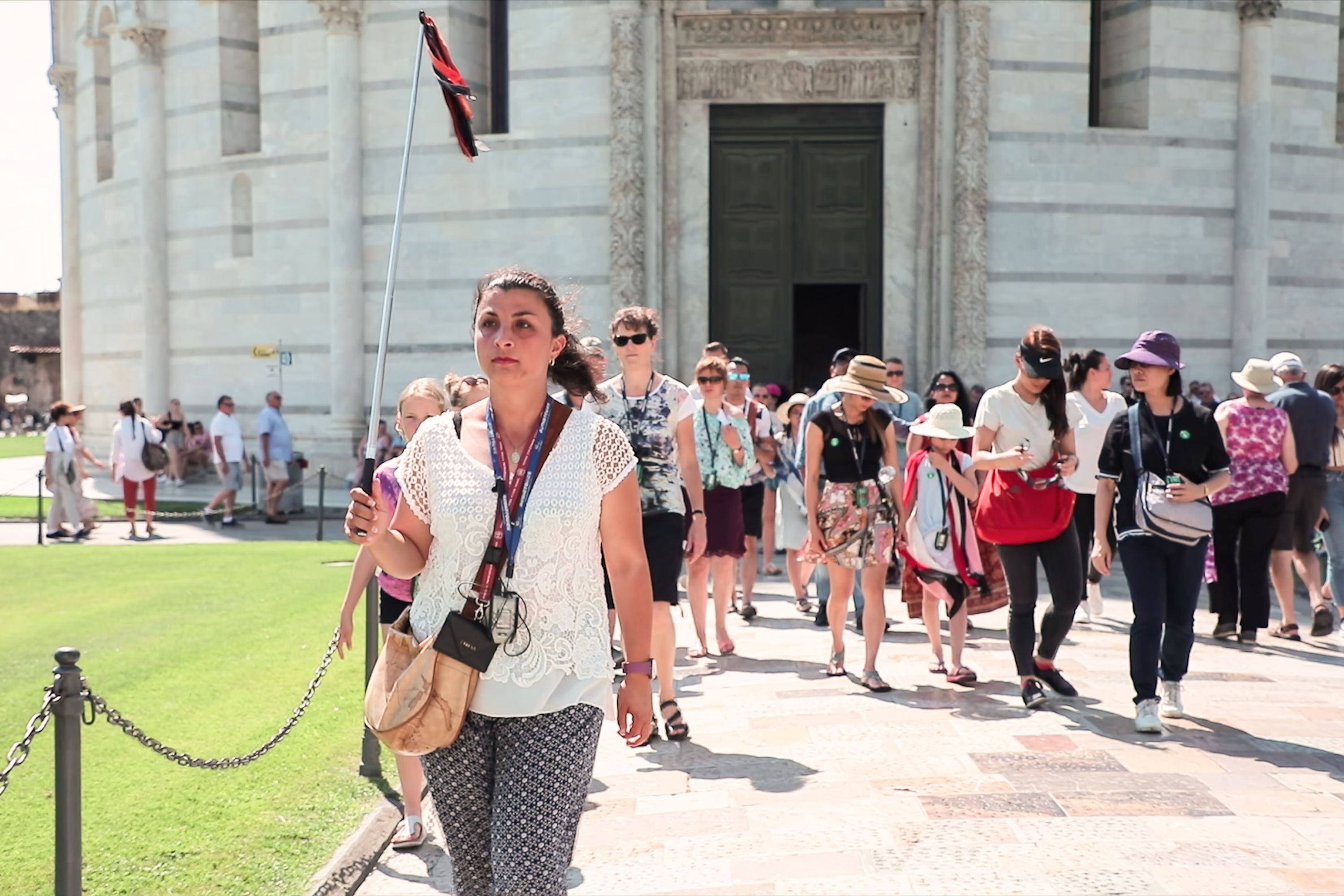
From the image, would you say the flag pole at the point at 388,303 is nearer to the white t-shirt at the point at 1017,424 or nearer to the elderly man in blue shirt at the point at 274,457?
the white t-shirt at the point at 1017,424

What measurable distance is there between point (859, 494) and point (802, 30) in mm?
12734

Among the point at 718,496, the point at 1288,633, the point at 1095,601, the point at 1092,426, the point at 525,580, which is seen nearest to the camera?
the point at 525,580

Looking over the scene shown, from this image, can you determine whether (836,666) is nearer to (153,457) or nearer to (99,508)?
(153,457)

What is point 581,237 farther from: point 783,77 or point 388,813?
point 388,813

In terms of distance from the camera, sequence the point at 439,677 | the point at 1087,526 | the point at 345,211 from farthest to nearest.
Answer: the point at 345,211, the point at 1087,526, the point at 439,677

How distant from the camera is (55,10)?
93.6ft

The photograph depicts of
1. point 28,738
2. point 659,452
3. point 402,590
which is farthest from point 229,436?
point 28,738

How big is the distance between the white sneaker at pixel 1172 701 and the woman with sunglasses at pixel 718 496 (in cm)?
301

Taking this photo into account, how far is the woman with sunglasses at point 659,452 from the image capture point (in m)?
6.82

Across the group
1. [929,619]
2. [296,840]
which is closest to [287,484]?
[929,619]

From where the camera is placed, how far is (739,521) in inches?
368

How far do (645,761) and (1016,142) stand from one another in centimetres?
1511

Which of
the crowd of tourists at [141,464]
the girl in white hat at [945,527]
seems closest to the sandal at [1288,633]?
the girl in white hat at [945,527]

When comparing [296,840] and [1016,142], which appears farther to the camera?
[1016,142]
